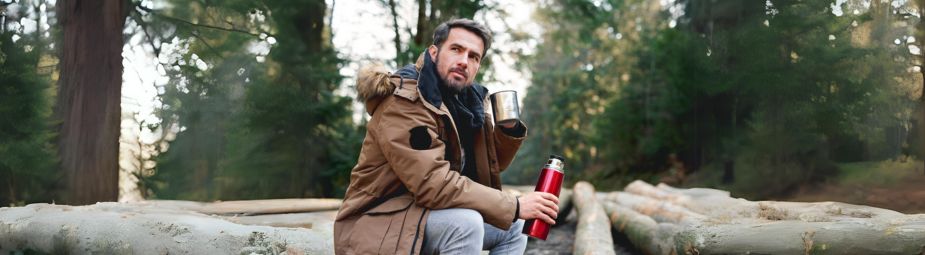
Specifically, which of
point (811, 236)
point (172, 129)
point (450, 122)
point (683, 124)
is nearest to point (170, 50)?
point (172, 129)

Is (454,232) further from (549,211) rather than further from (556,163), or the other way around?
(556,163)

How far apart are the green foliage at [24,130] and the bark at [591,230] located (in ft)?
13.8

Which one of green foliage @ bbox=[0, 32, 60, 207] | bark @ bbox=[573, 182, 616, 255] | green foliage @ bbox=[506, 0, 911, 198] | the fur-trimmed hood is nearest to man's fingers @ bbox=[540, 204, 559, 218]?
the fur-trimmed hood

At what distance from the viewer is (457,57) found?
2.18 meters

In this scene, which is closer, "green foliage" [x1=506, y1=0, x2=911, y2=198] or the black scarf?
the black scarf

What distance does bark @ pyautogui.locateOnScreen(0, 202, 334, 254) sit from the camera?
11.7 feet

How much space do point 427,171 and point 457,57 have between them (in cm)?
43

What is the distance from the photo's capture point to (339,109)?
888 cm

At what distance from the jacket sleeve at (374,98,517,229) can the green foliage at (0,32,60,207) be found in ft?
14.1

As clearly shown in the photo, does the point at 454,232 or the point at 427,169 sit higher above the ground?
the point at 427,169

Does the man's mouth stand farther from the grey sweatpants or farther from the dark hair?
the grey sweatpants

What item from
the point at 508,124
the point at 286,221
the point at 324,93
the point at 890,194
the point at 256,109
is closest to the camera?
the point at 508,124

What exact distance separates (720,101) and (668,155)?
443 cm

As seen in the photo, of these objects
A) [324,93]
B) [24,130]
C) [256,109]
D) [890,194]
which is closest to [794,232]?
[890,194]
